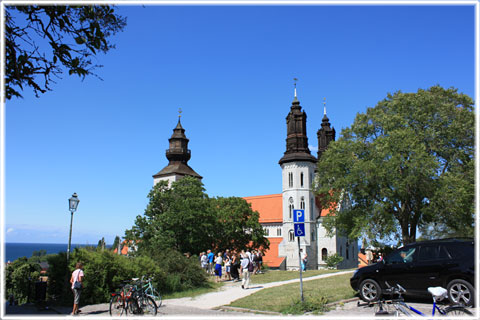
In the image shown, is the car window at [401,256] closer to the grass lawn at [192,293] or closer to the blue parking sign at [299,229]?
the blue parking sign at [299,229]

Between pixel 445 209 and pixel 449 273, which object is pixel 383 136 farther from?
pixel 449 273

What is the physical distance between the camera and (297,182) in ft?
179

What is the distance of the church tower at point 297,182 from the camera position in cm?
5400

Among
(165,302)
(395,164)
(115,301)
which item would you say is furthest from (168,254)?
(395,164)

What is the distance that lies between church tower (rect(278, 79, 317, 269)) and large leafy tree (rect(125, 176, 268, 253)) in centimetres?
1080

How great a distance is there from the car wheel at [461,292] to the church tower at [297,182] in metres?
43.7

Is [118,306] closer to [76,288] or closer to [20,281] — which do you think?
[76,288]

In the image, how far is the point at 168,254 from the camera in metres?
18.3

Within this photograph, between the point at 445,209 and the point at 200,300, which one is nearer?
the point at 200,300

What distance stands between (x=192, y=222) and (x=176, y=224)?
138 cm

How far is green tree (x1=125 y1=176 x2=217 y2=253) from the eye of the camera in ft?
106

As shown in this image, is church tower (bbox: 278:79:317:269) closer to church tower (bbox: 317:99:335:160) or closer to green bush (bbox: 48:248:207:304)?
church tower (bbox: 317:99:335:160)

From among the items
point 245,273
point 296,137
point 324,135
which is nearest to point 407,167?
point 245,273

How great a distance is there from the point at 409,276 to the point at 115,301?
27.8 feet
